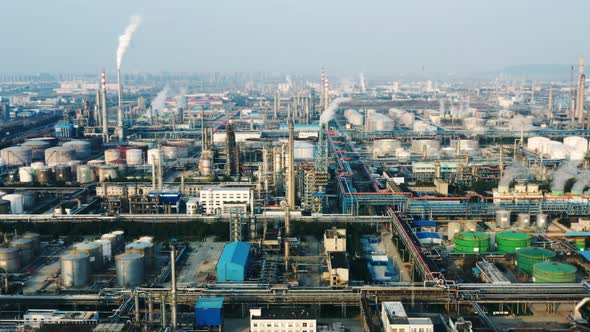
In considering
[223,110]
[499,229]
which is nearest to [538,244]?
[499,229]

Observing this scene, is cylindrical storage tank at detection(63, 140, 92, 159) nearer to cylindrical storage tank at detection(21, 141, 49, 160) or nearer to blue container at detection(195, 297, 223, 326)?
cylindrical storage tank at detection(21, 141, 49, 160)

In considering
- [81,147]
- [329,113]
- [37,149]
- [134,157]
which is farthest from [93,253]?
[329,113]

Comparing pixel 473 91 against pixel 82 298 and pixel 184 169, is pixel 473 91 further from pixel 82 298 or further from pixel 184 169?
pixel 82 298

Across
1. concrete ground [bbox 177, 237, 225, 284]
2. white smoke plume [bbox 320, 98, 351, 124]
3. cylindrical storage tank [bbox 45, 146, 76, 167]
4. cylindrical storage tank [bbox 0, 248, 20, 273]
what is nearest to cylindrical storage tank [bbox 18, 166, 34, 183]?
cylindrical storage tank [bbox 45, 146, 76, 167]

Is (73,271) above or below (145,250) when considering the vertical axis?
below

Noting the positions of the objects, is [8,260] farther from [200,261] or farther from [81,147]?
[81,147]

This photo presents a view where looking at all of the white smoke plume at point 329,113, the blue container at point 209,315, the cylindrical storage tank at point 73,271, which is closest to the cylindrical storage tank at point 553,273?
the blue container at point 209,315
